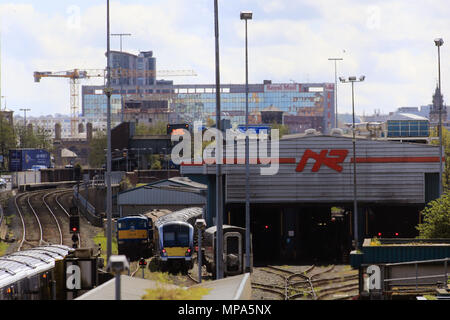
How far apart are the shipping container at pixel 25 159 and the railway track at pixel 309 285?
59.4 m

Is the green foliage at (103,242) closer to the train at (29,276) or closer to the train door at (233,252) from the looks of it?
the train door at (233,252)

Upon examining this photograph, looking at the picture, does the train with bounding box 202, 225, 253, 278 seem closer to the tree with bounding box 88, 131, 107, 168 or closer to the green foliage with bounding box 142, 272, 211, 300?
the green foliage with bounding box 142, 272, 211, 300

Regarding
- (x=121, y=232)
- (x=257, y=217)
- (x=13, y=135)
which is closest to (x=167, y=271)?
(x=121, y=232)

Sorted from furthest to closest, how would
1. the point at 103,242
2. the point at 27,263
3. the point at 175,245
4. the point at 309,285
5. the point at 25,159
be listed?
the point at 25,159, the point at 103,242, the point at 175,245, the point at 309,285, the point at 27,263

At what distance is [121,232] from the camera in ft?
141

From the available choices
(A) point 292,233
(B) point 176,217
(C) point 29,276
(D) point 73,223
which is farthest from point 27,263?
(A) point 292,233

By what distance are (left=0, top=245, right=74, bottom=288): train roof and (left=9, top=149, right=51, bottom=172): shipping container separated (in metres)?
64.9

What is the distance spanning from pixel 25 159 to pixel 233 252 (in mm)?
65819

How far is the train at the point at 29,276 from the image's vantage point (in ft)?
70.0

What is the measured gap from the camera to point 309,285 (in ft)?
110

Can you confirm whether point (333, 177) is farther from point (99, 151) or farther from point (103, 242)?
point (99, 151)

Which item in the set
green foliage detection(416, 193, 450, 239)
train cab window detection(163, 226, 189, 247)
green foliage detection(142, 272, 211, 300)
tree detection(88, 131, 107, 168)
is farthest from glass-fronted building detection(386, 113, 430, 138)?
tree detection(88, 131, 107, 168)

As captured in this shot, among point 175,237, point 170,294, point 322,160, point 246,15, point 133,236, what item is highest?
point 246,15

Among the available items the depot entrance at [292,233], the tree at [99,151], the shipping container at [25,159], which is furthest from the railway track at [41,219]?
the tree at [99,151]
